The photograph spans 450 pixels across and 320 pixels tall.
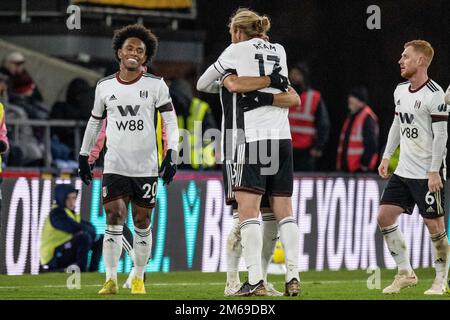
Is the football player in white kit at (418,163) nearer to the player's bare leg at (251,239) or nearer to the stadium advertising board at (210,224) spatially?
the player's bare leg at (251,239)

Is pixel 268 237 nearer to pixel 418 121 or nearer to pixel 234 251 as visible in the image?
pixel 234 251

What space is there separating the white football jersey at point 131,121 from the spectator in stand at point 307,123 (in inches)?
305

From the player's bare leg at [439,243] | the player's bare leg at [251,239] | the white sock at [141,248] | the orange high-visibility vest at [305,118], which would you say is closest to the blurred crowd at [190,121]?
the orange high-visibility vest at [305,118]

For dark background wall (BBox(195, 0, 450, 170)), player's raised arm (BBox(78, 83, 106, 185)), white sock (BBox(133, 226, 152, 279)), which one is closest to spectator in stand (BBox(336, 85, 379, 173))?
dark background wall (BBox(195, 0, 450, 170))

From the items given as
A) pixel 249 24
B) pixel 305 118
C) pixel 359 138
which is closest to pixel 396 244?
pixel 249 24

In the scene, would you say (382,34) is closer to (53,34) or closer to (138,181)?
(53,34)

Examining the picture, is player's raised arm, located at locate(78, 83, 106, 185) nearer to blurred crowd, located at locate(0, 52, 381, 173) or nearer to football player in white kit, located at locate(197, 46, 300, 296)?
football player in white kit, located at locate(197, 46, 300, 296)

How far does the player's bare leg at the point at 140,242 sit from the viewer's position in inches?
530

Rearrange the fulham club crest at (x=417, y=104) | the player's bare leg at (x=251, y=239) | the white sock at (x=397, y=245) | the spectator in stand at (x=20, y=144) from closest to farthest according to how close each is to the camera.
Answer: the player's bare leg at (x=251, y=239) < the fulham club crest at (x=417, y=104) < the white sock at (x=397, y=245) < the spectator in stand at (x=20, y=144)

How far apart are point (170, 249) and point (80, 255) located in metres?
1.06

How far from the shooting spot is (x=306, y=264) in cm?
1877

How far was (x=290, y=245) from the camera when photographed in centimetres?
1252
